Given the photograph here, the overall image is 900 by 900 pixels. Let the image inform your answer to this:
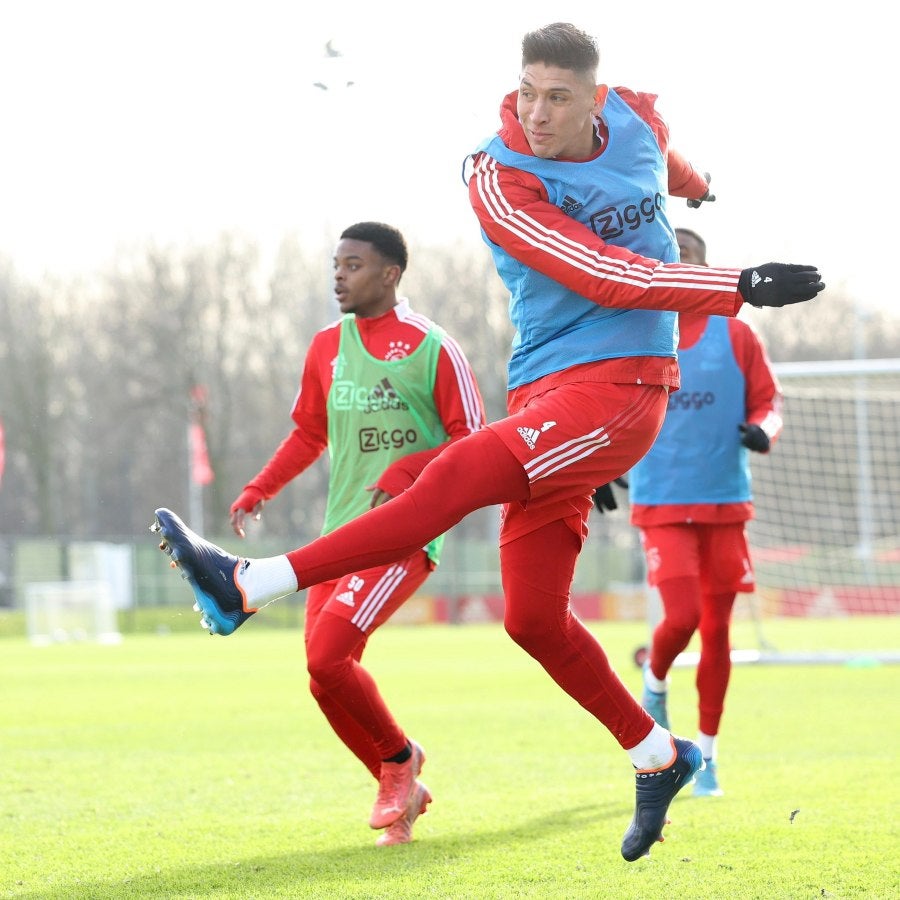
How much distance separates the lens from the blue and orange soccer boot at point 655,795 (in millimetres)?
4539

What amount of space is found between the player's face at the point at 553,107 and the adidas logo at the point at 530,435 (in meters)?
0.83

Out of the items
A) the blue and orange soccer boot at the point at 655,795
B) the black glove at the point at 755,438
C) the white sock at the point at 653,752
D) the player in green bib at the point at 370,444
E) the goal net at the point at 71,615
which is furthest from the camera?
the goal net at the point at 71,615

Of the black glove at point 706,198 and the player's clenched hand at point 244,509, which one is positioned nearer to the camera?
the black glove at point 706,198

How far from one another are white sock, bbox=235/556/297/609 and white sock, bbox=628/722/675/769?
1.25 metres

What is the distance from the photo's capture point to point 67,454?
2083 inches

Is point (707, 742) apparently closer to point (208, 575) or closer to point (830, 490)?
point (208, 575)

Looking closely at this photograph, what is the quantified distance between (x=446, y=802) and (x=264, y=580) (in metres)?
3.01

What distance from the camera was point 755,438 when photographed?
7090mm

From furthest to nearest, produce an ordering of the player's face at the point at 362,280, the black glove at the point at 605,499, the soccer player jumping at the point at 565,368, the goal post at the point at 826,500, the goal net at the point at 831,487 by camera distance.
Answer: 1. the goal net at the point at 831,487
2. the goal post at the point at 826,500
3. the player's face at the point at 362,280
4. the black glove at the point at 605,499
5. the soccer player jumping at the point at 565,368

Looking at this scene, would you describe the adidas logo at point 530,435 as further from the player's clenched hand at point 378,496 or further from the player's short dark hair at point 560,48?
the player's clenched hand at point 378,496

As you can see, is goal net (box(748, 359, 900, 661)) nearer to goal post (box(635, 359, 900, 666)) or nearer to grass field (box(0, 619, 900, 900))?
goal post (box(635, 359, 900, 666))

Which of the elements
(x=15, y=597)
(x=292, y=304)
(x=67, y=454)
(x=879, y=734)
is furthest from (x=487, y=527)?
(x=879, y=734)

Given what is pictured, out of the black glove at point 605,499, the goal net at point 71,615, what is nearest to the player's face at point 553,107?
the black glove at point 605,499

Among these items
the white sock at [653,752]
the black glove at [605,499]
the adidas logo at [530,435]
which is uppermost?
the adidas logo at [530,435]
